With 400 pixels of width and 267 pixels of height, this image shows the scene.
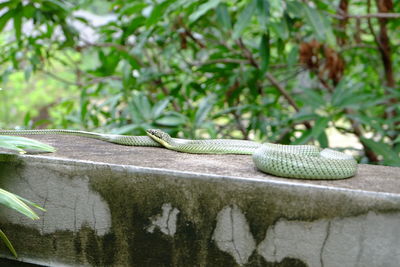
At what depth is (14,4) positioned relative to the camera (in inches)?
131

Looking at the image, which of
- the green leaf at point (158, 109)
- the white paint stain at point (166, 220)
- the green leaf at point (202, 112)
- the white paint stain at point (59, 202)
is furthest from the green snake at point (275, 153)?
the green leaf at point (202, 112)

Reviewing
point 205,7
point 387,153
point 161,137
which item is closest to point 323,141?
point 387,153

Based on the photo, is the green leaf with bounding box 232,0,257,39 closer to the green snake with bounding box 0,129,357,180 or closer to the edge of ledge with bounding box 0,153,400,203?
the green snake with bounding box 0,129,357,180

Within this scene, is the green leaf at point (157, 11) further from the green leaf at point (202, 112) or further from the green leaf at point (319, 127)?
the green leaf at point (319, 127)

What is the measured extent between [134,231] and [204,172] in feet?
1.18

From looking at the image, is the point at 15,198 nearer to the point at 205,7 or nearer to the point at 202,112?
the point at 205,7

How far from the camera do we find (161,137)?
2.54m

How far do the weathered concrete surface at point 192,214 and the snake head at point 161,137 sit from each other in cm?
40

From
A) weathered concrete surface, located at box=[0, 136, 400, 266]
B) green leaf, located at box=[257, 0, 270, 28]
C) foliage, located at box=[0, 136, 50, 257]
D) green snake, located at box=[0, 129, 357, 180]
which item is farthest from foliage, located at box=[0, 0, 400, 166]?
foliage, located at box=[0, 136, 50, 257]

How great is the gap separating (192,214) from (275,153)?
0.43 metres

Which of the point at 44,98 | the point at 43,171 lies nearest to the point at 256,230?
the point at 43,171

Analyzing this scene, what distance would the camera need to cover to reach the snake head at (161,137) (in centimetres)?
251

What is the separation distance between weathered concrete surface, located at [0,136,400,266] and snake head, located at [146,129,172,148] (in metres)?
0.40

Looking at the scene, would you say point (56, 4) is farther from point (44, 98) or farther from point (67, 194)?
point (44, 98)
